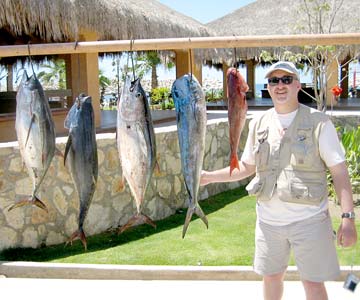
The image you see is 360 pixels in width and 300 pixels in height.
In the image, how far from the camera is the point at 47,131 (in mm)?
3107

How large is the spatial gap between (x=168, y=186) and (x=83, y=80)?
4115mm

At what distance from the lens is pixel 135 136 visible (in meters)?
2.96

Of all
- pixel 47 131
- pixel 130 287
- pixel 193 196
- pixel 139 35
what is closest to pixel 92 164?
pixel 47 131

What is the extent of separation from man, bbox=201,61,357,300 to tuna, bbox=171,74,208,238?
0.35 m

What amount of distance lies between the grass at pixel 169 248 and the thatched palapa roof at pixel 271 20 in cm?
1093

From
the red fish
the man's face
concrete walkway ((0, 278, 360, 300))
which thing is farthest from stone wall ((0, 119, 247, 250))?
the man's face

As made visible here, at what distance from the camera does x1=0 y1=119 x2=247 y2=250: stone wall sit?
252 inches

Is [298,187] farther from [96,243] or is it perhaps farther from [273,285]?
[96,243]

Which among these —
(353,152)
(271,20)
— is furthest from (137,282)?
(271,20)

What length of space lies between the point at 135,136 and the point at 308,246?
110 cm

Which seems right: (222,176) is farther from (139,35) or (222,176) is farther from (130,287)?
(139,35)

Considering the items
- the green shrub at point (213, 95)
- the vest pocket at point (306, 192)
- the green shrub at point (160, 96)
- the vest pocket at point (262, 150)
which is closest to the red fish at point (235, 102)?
the vest pocket at point (262, 150)

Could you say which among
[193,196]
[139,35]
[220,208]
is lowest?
[220,208]

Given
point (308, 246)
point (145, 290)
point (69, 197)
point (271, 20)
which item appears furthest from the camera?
point (271, 20)
